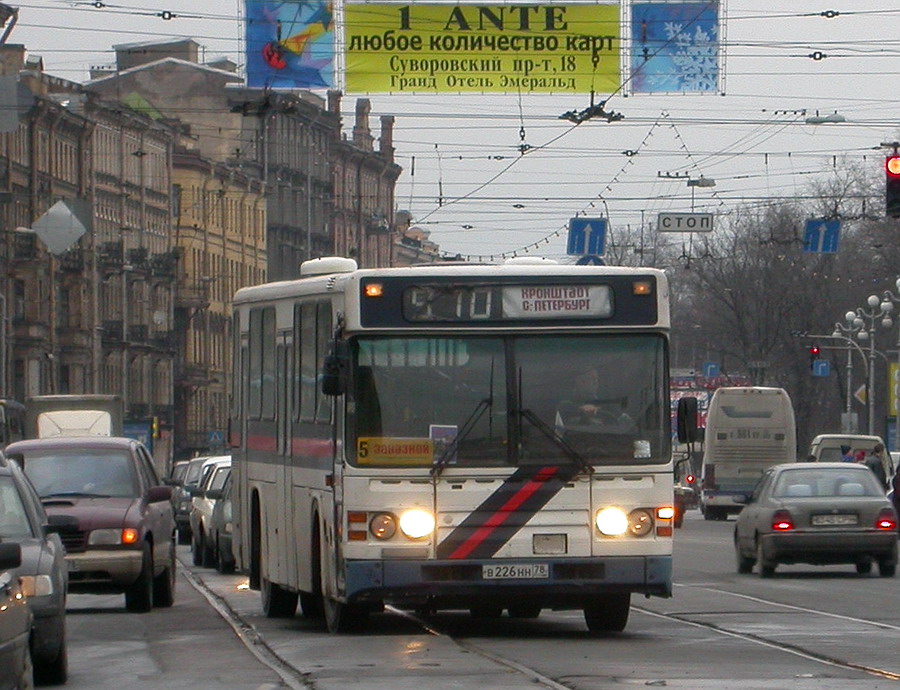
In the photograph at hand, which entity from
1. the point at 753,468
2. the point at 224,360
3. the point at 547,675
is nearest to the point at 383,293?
the point at 547,675

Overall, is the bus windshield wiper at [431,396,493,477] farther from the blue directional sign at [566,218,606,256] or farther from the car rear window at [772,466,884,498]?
the blue directional sign at [566,218,606,256]

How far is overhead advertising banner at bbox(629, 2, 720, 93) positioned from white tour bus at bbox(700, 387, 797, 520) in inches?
1028

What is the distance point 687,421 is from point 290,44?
18975 mm

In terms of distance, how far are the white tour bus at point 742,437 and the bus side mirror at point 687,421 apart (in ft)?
147

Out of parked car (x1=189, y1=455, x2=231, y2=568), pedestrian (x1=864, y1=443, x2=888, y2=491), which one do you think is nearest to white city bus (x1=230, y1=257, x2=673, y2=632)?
parked car (x1=189, y1=455, x2=231, y2=568)

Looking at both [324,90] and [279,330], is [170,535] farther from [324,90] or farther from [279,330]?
[324,90]

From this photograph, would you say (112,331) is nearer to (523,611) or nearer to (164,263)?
(164,263)

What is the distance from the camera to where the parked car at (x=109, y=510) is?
834 inches

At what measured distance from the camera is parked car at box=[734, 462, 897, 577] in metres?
27.9

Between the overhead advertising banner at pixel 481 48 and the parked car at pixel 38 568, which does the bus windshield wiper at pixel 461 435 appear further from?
the overhead advertising banner at pixel 481 48

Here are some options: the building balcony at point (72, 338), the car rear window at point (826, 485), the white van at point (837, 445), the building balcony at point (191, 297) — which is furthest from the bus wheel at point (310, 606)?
the building balcony at point (191, 297)

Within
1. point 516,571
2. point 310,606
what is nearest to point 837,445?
point 310,606

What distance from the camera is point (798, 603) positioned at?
2227cm

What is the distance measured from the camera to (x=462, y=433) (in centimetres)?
1678
